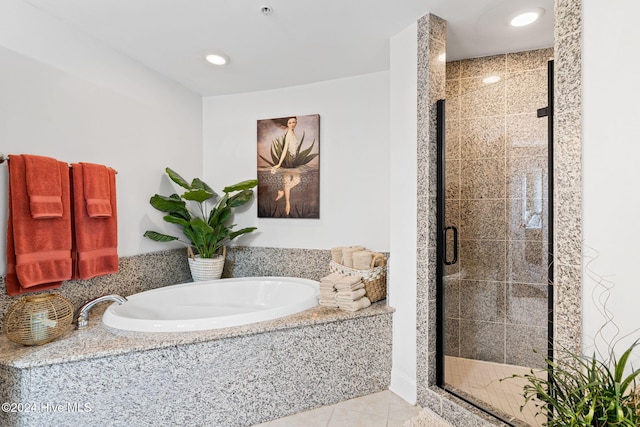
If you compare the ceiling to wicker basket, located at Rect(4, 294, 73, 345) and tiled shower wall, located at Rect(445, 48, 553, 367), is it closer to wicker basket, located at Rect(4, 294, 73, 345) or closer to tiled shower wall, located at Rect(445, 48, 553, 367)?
tiled shower wall, located at Rect(445, 48, 553, 367)

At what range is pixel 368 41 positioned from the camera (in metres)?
2.32

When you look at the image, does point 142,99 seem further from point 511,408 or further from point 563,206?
point 511,408

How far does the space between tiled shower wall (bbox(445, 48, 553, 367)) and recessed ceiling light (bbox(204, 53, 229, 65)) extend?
1668 mm

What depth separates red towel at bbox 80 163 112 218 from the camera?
212 centimetres

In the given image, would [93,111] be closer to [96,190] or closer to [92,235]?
[96,190]

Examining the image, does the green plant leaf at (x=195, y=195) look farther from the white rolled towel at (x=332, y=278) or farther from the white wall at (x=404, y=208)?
the white wall at (x=404, y=208)

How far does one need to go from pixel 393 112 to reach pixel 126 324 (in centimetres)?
204

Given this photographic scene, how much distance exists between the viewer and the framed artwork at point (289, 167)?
3033 millimetres

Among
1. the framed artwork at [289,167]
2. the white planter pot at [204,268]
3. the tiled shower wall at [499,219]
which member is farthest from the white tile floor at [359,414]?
the framed artwork at [289,167]

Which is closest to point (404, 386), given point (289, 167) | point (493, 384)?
point (493, 384)

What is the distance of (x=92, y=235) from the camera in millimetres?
2168

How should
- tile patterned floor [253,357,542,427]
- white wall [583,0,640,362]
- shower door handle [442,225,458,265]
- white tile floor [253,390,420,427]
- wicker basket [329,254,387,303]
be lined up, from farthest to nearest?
1. wicker basket [329,254,387,303]
2. shower door handle [442,225,458,265]
3. white tile floor [253,390,420,427]
4. tile patterned floor [253,357,542,427]
5. white wall [583,0,640,362]

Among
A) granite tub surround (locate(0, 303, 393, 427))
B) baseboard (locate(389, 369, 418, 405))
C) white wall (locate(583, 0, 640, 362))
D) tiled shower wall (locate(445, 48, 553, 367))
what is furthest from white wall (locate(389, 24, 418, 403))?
white wall (locate(583, 0, 640, 362))

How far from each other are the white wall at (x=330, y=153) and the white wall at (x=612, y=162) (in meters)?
1.56
